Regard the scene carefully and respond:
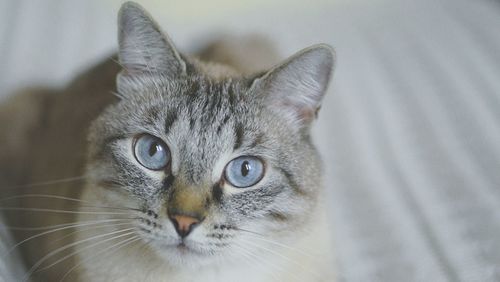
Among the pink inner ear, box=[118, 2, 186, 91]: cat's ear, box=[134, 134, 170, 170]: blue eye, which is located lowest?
box=[134, 134, 170, 170]: blue eye

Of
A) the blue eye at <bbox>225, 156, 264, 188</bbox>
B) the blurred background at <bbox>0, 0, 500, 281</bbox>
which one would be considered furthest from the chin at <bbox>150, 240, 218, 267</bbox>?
the blurred background at <bbox>0, 0, 500, 281</bbox>

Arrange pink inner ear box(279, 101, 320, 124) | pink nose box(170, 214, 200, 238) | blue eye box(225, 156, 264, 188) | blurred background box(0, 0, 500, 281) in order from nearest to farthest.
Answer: pink nose box(170, 214, 200, 238)
blue eye box(225, 156, 264, 188)
pink inner ear box(279, 101, 320, 124)
blurred background box(0, 0, 500, 281)

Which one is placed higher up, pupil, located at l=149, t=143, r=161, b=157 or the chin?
pupil, located at l=149, t=143, r=161, b=157

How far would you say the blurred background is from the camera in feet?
6.46

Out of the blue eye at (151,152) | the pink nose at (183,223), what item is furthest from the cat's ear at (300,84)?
the pink nose at (183,223)

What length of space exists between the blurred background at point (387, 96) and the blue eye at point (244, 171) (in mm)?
614

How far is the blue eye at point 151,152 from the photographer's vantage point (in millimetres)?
1458

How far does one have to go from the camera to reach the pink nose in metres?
1.33

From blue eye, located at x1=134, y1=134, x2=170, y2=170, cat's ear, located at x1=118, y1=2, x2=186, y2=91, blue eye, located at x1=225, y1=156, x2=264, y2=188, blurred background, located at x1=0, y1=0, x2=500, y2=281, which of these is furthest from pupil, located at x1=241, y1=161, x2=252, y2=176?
blurred background, located at x1=0, y1=0, x2=500, y2=281

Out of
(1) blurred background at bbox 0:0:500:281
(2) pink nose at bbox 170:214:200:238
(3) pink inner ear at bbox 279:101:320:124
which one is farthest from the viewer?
(1) blurred background at bbox 0:0:500:281

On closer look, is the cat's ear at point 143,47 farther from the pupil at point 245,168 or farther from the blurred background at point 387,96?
the blurred background at point 387,96

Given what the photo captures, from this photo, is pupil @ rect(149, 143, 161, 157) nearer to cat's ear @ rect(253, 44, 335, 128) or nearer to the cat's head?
the cat's head

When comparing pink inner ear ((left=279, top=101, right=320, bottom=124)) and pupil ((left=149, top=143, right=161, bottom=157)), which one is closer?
pupil ((left=149, top=143, right=161, bottom=157))

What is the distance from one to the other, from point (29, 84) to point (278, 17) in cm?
142
